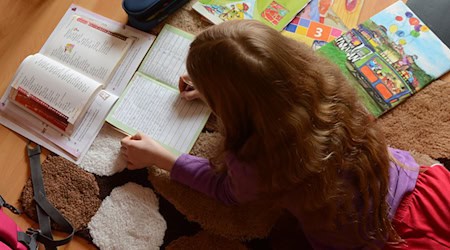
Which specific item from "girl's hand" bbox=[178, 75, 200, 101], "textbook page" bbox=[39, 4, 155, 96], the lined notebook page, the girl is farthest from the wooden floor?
the girl

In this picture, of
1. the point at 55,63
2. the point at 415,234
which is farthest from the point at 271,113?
the point at 55,63

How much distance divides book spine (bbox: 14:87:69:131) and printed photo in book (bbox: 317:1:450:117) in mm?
605

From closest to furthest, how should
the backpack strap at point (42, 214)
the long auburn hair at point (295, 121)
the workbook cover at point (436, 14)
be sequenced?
the long auburn hair at point (295, 121), the backpack strap at point (42, 214), the workbook cover at point (436, 14)

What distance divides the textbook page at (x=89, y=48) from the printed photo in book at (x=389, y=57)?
0.48m

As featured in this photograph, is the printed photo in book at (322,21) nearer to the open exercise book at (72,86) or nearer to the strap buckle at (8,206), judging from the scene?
the open exercise book at (72,86)

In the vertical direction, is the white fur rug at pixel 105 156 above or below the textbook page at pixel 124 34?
below

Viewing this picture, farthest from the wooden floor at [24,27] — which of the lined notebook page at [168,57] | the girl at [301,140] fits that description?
the girl at [301,140]

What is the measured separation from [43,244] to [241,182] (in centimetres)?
46

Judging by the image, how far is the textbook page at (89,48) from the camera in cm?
104

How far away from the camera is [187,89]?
39.4 inches

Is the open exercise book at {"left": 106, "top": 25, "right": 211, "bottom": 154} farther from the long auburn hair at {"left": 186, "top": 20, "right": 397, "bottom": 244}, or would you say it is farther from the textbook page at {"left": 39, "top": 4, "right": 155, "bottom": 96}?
the long auburn hair at {"left": 186, "top": 20, "right": 397, "bottom": 244}

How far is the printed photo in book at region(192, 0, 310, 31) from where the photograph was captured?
1.06 m

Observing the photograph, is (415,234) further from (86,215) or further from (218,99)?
(86,215)

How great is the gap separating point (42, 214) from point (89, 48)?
0.39m
